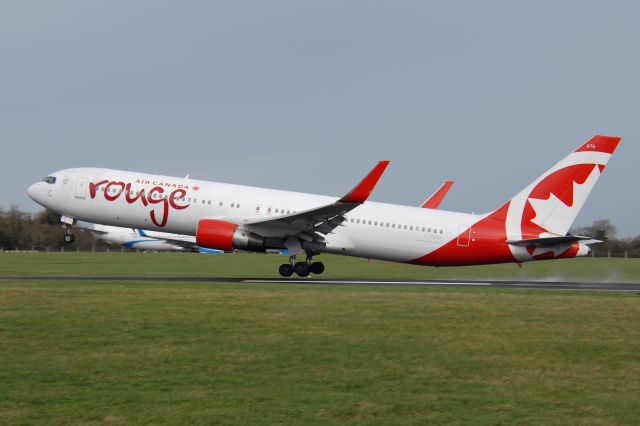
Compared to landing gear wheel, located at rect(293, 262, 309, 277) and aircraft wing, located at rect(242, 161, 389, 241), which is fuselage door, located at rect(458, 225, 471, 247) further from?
landing gear wheel, located at rect(293, 262, 309, 277)

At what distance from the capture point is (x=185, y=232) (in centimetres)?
3397

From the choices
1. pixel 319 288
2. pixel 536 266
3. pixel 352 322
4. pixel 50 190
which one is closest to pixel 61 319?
pixel 352 322

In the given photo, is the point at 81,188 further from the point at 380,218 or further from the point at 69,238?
the point at 380,218

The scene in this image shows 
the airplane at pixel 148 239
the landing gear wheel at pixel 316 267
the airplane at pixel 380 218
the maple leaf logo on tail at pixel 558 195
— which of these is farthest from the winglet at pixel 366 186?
the airplane at pixel 148 239

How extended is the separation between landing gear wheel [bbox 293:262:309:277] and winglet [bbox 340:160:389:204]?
4478 mm

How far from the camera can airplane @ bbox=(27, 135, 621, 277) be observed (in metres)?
32.9

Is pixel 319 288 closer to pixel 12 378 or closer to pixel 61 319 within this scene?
pixel 61 319

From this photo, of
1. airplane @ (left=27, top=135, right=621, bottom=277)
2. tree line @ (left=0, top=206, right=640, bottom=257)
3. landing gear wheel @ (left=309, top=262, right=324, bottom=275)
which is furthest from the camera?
tree line @ (left=0, top=206, right=640, bottom=257)

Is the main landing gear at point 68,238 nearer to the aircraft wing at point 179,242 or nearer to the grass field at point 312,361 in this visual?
the grass field at point 312,361

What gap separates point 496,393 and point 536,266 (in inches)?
1572

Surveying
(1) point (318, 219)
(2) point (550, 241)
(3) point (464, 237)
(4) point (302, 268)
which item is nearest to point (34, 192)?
(4) point (302, 268)

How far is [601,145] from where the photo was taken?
32906 millimetres

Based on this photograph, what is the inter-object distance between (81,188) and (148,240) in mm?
43295

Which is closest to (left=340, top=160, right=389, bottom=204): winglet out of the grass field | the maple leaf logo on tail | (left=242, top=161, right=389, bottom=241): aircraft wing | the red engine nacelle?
(left=242, top=161, right=389, bottom=241): aircraft wing
